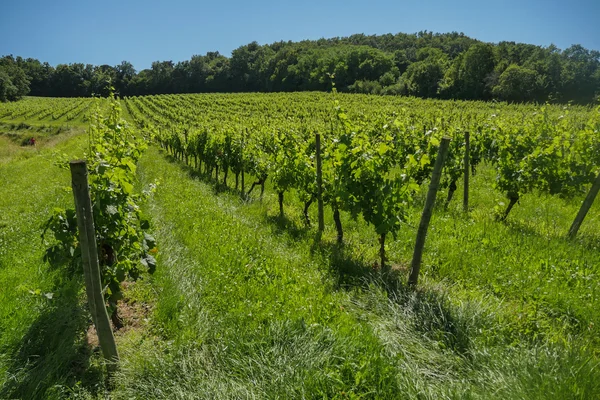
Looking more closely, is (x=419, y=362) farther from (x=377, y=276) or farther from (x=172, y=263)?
(x=172, y=263)

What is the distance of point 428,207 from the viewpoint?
459cm

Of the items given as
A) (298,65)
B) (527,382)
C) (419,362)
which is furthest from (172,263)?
(298,65)

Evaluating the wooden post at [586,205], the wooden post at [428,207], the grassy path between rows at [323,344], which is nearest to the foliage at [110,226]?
the grassy path between rows at [323,344]

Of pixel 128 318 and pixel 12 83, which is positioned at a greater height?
pixel 12 83

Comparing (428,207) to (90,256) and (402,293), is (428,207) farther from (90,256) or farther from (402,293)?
(90,256)

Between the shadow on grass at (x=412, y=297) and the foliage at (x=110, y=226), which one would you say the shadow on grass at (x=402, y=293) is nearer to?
the shadow on grass at (x=412, y=297)

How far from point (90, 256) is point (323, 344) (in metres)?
2.40

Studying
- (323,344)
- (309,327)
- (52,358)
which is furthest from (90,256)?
(323,344)

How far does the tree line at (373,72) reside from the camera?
58.2m

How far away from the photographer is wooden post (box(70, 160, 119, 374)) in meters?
2.91

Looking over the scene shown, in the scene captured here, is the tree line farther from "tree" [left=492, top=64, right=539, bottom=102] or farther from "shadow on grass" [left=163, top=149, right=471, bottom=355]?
"shadow on grass" [left=163, top=149, right=471, bottom=355]

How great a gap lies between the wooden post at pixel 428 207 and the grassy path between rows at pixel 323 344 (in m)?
0.29

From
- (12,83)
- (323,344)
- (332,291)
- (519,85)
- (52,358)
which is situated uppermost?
(12,83)

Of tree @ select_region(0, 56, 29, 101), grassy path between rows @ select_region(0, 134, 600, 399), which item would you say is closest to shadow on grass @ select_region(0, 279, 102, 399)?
grassy path between rows @ select_region(0, 134, 600, 399)
